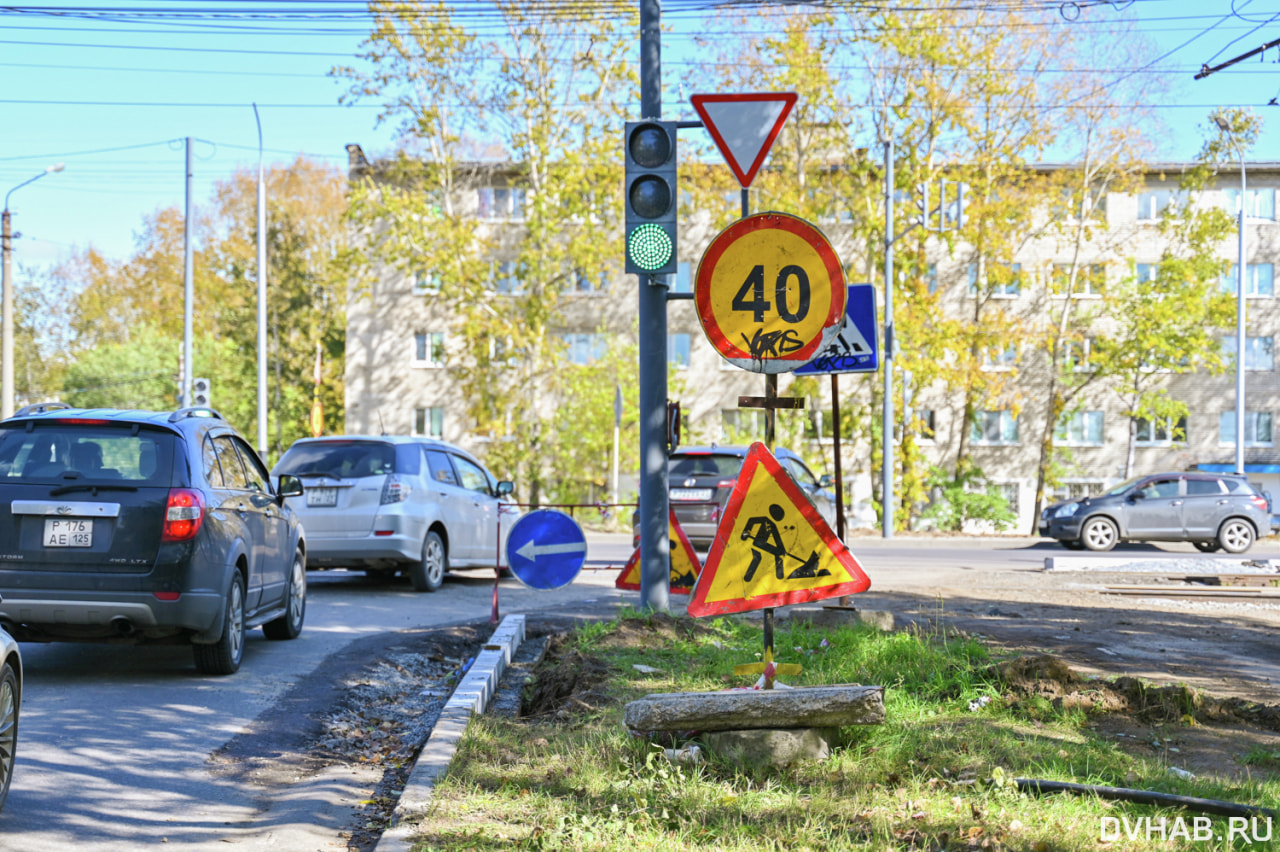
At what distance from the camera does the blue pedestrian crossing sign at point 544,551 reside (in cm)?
1027

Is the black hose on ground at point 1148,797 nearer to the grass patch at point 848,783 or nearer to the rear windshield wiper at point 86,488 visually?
the grass patch at point 848,783

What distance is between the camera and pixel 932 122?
34156 mm

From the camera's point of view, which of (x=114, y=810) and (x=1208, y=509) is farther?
(x=1208, y=509)

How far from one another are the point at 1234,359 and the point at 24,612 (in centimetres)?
4651

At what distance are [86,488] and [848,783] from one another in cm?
523

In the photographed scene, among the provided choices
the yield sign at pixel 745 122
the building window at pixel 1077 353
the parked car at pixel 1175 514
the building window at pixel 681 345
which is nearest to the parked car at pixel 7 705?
the yield sign at pixel 745 122

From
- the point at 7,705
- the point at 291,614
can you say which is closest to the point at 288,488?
the point at 291,614

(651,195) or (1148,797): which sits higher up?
(651,195)

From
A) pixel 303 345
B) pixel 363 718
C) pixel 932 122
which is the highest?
pixel 932 122

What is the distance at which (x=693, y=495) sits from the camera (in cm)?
1741

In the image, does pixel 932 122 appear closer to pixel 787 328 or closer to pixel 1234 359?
pixel 1234 359

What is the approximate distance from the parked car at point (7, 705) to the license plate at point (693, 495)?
41.9 feet

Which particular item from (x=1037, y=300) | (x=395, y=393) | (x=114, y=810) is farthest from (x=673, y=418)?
(x=395, y=393)

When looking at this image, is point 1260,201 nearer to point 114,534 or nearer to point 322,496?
point 322,496
